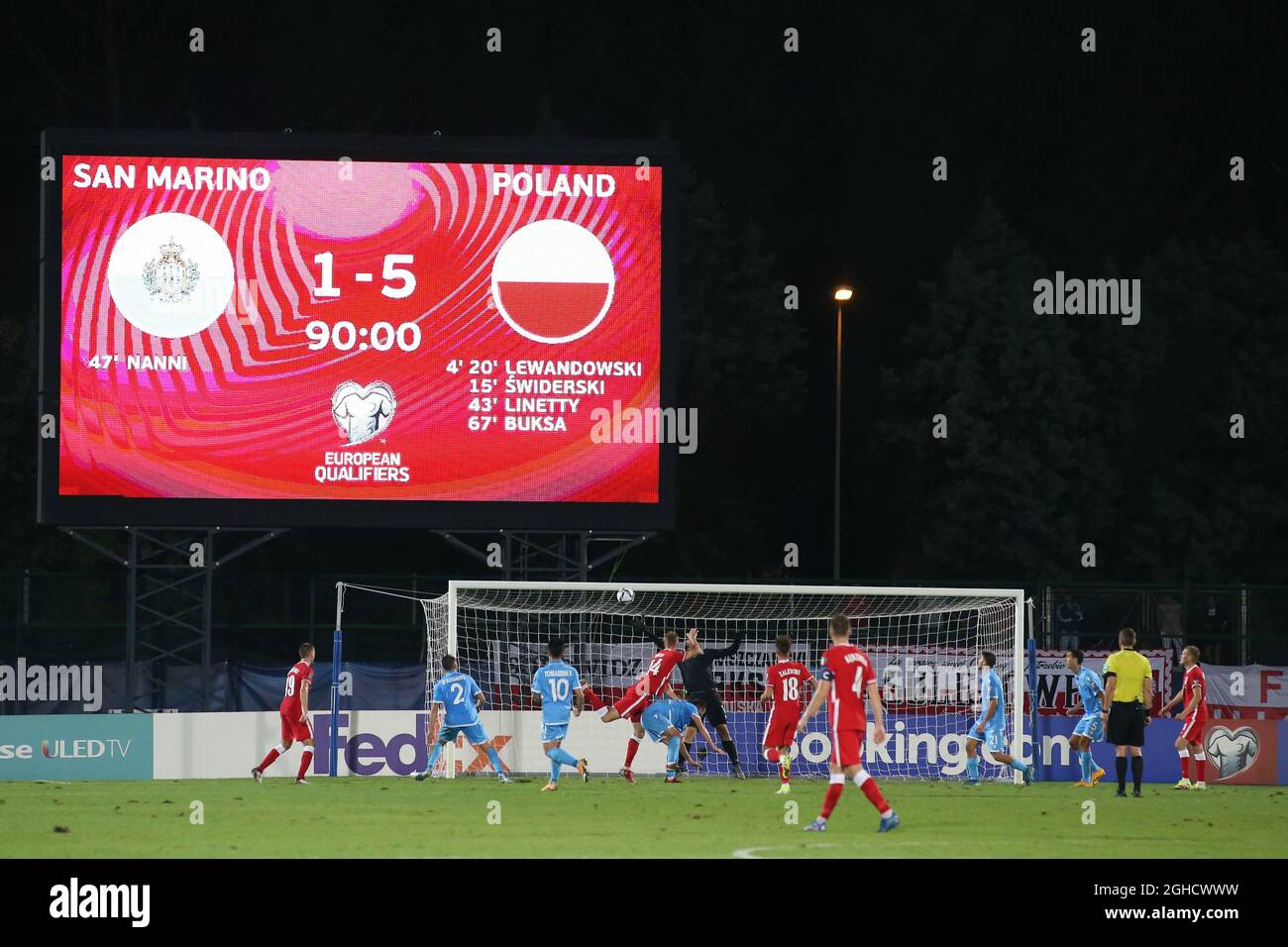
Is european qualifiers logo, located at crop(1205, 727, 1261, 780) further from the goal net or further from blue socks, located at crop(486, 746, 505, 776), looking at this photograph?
blue socks, located at crop(486, 746, 505, 776)

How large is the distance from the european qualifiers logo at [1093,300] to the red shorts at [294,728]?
104ft

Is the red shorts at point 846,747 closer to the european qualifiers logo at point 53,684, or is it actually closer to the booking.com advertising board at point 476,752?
the booking.com advertising board at point 476,752

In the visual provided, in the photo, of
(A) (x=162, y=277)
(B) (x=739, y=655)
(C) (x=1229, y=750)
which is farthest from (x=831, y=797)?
(B) (x=739, y=655)

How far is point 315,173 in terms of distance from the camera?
28938 mm

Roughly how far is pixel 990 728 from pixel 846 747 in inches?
330

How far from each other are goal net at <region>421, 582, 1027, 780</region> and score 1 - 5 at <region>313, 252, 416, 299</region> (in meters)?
4.33

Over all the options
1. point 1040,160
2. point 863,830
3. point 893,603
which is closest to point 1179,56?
point 1040,160

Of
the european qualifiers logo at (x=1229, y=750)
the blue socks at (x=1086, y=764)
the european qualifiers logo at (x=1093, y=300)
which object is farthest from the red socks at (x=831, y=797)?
the european qualifiers logo at (x=1093, y=300)

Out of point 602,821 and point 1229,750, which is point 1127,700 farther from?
point 602,821

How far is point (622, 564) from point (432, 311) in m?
20.6

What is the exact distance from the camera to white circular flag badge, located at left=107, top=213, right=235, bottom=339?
28547mm

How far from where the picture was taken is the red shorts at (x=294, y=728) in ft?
78.2

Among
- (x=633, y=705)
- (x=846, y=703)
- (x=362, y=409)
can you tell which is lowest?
(x=633, y=705)

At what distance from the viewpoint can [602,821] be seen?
18.1 meters
